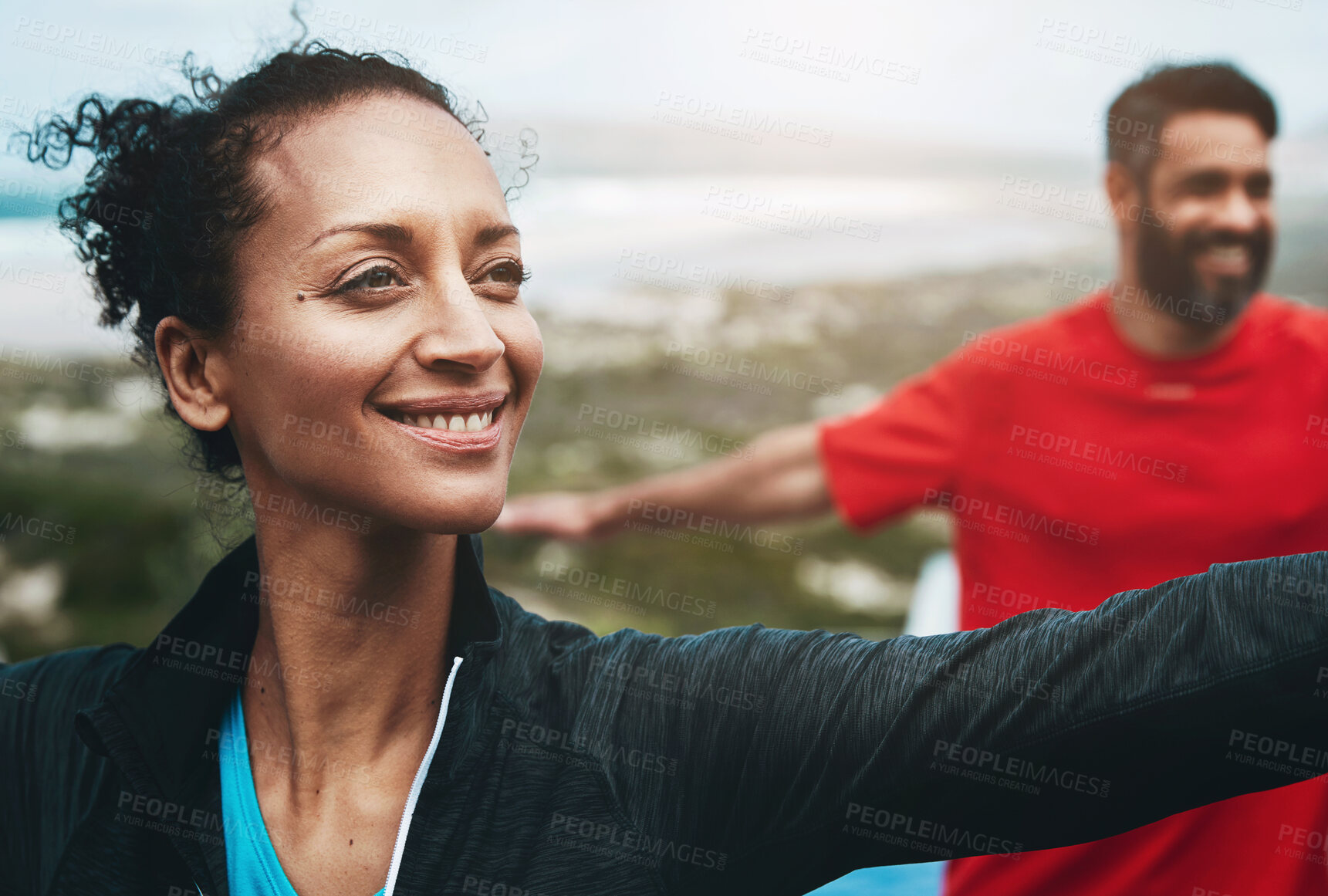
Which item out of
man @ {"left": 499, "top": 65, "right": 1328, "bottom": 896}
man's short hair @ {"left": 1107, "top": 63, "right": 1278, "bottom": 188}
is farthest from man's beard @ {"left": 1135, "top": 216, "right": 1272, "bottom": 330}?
man's short hair @ {"left": 1107, "top": 63, "right": 1278, "bottom": 188}

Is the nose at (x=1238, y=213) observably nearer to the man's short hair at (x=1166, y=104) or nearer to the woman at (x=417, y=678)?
the man's short hair at (x=1166, y=104)

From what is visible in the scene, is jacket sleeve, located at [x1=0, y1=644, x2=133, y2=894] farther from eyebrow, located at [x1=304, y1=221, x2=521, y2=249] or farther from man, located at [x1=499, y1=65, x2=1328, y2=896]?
man, located at [x1=499, y1=65, x2=1328, y2=896]

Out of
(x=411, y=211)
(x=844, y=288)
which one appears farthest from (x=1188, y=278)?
(x=844, y=288)

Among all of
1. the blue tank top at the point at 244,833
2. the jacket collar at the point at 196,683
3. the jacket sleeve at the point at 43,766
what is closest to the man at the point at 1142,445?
the jacket collar at the point at 196,683

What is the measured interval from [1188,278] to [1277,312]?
235 mm

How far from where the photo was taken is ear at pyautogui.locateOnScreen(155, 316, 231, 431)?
1.68 m

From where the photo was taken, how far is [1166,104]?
2.98m

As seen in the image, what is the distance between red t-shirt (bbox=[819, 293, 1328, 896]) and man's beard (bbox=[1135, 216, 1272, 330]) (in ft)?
0.24

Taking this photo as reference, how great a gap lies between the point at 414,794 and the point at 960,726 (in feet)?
2.51

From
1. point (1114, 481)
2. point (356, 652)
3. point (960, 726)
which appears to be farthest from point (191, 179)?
point (1114, 481)

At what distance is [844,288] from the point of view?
289 inches

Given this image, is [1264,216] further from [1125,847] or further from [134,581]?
[134,581]

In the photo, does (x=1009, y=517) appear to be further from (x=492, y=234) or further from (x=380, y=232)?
(x=380, y=232)

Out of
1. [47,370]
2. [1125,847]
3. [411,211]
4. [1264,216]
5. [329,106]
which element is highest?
[47,370]
